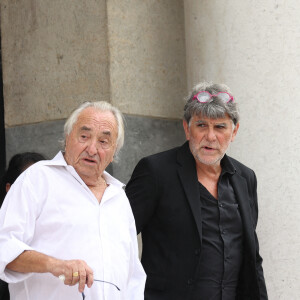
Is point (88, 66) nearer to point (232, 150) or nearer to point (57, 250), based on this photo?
point (232, 150)

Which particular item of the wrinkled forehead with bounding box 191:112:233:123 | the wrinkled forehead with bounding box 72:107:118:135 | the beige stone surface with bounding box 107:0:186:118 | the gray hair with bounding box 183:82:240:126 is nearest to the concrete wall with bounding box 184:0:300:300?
the beige stone surface with bounding box 107:0:186:118

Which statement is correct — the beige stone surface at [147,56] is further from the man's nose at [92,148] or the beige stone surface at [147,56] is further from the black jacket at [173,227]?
the man's nose at [92,148]

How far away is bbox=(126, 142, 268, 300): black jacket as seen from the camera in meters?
3.43

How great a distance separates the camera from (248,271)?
3.58 meters

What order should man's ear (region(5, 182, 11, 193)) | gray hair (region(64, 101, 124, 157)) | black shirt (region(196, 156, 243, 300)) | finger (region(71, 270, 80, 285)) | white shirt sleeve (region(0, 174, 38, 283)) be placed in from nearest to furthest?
finger (region(71, 270, 80, 285)) → white shirt sleeve (region(0, 174, 38, 283)) → gray hair (region(64, 101, 124, 157)) → black shirt (region(196, 156, 243, 300)) → man's ear (region(5, 182, 11, 193))

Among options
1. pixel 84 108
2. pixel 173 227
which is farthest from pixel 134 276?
pixel 84 108

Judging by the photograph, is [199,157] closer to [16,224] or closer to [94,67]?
[16,224]

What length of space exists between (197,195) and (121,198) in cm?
61

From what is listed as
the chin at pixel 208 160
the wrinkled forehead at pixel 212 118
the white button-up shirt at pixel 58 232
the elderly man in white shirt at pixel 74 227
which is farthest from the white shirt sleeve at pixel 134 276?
the wrinkled forehead at pixel 212 118

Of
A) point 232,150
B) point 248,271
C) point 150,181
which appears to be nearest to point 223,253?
point 248,271

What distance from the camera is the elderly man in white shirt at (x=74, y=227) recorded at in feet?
8.27

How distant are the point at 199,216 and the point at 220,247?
0.68 feet

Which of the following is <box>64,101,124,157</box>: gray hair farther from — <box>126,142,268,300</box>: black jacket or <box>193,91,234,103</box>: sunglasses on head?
<box>193,91,234,103</box>: sunglasses on head

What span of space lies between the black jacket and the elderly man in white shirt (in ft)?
1.33
